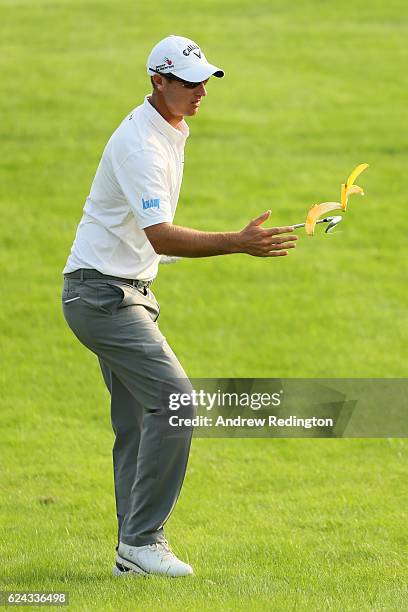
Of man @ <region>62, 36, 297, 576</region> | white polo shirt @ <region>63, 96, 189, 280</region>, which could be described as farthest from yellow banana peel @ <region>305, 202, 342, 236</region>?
white polo shirt @ <region>63, 96, 189, 280</region>

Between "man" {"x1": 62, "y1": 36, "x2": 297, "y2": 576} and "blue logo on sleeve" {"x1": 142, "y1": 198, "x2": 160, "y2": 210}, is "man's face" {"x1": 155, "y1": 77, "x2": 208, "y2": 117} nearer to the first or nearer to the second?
"man" {"x1": 62, "y1": 36, "x2": 297, "y2": 576}

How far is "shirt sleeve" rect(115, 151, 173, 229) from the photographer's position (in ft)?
18.0

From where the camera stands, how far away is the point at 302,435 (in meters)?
9.04

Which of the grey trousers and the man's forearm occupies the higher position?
the man's forearm

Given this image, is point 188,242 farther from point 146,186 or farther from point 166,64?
point 166,64

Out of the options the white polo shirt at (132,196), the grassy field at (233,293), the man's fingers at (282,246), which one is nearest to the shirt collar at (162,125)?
the white polo shirt at (132,196)

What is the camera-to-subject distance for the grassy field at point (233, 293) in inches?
248

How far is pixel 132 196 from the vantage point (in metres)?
5.54

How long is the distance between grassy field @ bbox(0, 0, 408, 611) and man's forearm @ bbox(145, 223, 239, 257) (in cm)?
154

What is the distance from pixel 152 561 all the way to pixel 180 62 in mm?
2373

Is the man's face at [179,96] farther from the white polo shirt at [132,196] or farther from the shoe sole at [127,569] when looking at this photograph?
the shoe sole at [127,569]

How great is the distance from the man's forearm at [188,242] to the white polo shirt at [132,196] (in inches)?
2.5

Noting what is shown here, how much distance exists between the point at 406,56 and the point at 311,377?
10845mm

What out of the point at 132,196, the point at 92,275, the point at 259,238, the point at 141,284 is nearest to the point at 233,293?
the point at 141,284
